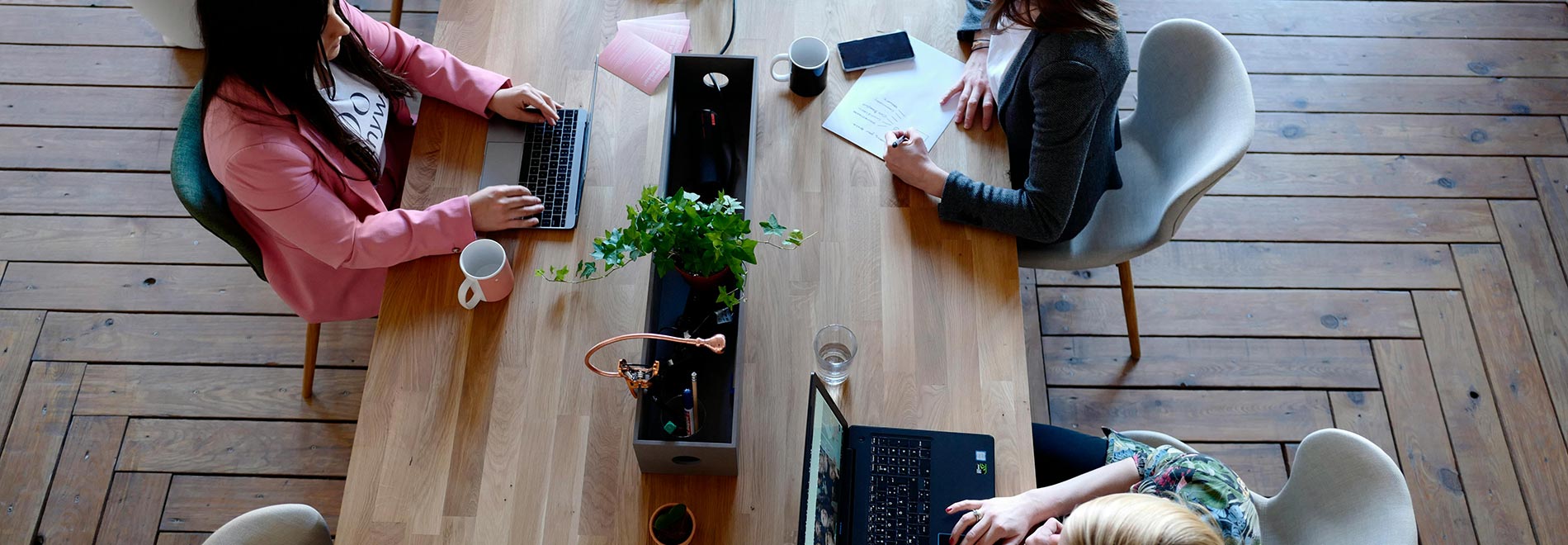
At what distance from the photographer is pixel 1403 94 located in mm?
2977

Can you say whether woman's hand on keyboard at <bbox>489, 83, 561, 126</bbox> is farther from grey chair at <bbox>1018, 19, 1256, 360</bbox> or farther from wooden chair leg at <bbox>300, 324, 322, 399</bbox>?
grey chair at <bbox>1018, 19, 1256, 360</bbox>

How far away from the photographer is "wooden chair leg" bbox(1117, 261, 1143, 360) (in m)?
2.30

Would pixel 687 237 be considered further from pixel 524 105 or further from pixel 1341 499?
pixel 1341 499

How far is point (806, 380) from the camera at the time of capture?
1602 mm

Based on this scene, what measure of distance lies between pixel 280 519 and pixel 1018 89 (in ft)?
4.75

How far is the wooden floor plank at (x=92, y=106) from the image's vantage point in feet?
9.36

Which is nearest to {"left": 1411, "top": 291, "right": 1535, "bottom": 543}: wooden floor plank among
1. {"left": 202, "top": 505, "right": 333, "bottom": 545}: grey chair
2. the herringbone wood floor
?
the herringbone wood floor

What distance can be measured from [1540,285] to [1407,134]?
1.86ft

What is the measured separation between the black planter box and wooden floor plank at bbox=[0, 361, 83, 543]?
1827mm

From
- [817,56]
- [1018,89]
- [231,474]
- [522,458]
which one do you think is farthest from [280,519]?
[1018,89]

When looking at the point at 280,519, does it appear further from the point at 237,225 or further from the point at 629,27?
the point at 629,27

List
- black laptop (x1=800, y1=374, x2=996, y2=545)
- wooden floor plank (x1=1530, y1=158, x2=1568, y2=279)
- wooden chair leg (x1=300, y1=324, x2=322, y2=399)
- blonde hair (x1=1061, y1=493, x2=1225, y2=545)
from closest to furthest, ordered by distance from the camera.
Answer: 1. blonde hair (x1=1061, y1=493, x2=1225, y2=545)
2. black laptop (x1=800, y1=374, x2=996, y2=545)
3. wooden chair leg (x1=300, y1=324, x2=322, y2=399)
4. wooden floor plank (x1=1530, y1=158, x2=1568, y2=279)

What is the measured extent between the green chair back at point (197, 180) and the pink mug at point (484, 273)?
447 mm

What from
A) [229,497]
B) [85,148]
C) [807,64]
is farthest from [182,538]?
[807,64]
